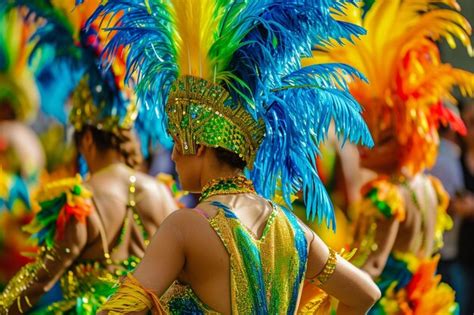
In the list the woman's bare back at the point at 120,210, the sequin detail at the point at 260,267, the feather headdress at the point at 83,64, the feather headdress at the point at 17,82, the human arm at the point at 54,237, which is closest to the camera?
the sequin detail at the point at 260,267

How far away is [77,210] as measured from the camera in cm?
559

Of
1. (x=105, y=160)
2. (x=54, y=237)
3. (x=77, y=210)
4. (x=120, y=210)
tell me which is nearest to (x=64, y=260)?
(x=54, y=237)

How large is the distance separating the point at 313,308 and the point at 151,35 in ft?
3.16

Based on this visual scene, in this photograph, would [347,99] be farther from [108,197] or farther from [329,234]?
[329,234]

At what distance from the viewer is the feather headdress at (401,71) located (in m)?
6.38

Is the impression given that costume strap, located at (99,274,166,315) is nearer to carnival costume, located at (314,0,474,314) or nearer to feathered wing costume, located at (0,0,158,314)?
feathered wing costume, located at (0,0,158,314)

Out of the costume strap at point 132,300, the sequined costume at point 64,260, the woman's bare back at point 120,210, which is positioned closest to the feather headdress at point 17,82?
the woman's bare back at point 120,210

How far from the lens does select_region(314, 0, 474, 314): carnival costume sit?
20.8 ft

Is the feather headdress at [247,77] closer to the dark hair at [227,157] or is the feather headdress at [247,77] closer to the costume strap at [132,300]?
the dark hair at [227,157]

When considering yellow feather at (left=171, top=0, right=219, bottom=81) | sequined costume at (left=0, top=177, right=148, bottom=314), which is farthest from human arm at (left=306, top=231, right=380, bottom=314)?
sequined costume at (left=0, top=177, right=148, bottom=314)

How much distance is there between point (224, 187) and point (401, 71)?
326cm

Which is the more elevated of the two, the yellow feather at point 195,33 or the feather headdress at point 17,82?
the yellow feather at point 195,33

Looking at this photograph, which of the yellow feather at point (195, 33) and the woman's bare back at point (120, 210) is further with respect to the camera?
the woman's bare back at point (120, 210)

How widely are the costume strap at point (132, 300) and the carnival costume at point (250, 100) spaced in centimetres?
10
